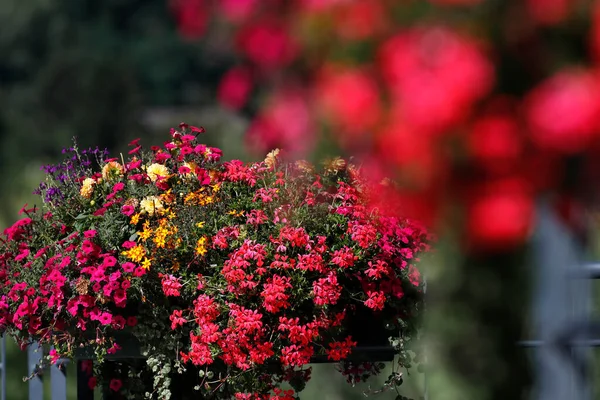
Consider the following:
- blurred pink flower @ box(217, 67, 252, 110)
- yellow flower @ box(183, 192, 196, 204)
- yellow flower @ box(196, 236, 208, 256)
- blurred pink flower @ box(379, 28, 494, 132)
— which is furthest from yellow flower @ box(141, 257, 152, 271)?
blurred pink flower @ box(379, 28, 494, 132)

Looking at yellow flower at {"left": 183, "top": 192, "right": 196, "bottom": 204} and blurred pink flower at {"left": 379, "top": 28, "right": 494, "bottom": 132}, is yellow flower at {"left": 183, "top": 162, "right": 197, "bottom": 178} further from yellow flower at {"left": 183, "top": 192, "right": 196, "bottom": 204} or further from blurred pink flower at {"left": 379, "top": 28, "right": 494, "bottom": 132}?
blurred pink flower at {"left": 379, "top": 28, "right": 494, "bottom": 132}

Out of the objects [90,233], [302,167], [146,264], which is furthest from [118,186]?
[302,167]

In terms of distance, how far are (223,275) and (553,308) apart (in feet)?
7.00

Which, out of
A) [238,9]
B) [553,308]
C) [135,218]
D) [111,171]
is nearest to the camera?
[238,9]

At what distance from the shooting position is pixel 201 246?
353cm

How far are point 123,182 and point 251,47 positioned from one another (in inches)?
115

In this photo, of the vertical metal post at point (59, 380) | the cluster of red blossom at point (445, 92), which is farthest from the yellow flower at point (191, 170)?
the cluster of red blossom at point (445, 92)

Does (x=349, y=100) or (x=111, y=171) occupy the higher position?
(x=111, y=171)

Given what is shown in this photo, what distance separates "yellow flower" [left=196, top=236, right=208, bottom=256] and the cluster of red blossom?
2449 millimetres

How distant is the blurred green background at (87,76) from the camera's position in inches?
648

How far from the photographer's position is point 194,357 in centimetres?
349

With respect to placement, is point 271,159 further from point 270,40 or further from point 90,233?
point 270,40

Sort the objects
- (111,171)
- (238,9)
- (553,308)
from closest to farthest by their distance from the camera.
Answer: (238,9), (553,308), (111,171)

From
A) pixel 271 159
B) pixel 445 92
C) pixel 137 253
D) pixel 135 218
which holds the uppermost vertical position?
pixel 271 159
